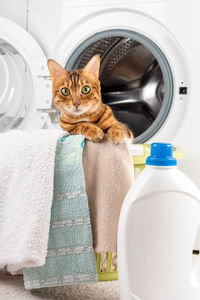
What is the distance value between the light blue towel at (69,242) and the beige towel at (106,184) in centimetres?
3

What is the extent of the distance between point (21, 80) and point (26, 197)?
893mm

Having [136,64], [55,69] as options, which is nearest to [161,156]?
[55,69]

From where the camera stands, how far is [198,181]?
4.72ft

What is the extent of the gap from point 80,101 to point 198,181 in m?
0.60

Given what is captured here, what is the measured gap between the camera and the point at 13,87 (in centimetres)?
169

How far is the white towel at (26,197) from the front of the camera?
0.84 m

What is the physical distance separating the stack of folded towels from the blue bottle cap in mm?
116

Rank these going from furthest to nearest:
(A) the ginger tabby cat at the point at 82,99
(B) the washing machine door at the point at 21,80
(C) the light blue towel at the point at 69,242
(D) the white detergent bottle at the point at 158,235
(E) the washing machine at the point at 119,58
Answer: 1. (B) the washing machine door at the point at 21,80
2. (E) the washing machine at the point at 119,58
3. (A) the ginger tabby cat at the point at 82,99
4. (C) the light blue towel at the point at 69,242
5. (D) the white detergent bottle at the point at 158,235

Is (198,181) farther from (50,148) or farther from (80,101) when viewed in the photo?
(50,148)

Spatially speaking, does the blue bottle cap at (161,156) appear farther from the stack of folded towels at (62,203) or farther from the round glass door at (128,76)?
the round glass door at (128,76)

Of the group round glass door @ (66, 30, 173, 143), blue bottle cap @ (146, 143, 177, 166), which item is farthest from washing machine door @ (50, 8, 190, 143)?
blue bottle cap @ (146, 143, 177, 166)

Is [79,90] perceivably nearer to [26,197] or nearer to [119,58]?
[26,197]

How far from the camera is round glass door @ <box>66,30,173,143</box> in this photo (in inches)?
62.2

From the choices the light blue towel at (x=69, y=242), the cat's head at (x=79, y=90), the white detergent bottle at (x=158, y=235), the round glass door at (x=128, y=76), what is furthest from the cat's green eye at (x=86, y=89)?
the round glass door at (x=128, y=76)
